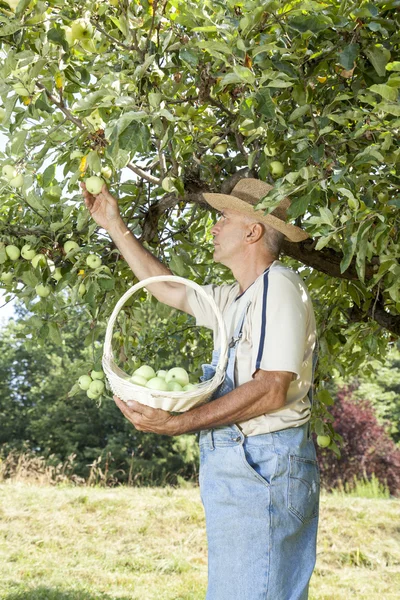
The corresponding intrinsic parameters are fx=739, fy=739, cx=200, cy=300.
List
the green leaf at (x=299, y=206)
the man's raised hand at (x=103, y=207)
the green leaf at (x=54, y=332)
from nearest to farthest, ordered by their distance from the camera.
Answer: the green leaf at (x=299, y=206) → the man's raised hand at (x=103, y=207) → the green leaf at (x=54, y=332)

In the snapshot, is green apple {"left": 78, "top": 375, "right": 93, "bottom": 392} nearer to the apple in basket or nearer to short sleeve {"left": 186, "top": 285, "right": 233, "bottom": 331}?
short sleeve {"left": 186, "top": 285, "right": 233, "bottom": 331}

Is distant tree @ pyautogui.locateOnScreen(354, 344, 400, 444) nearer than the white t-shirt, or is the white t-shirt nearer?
the white t-shirt

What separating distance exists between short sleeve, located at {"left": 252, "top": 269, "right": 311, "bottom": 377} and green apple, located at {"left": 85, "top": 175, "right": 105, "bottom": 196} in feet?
2.12

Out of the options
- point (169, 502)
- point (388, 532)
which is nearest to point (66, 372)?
point (169, 502)

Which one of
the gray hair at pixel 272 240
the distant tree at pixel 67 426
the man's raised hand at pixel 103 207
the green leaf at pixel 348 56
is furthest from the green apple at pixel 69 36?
the distant tree at pixel 67 426

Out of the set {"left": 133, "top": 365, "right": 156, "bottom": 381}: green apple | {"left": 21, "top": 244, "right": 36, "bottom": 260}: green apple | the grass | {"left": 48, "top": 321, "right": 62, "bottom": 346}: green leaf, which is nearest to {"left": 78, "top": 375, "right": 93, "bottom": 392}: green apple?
{"left": 48, "top": 321, "right": 62, "bottom": 346}: green leaf

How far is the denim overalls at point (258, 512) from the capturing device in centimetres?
201

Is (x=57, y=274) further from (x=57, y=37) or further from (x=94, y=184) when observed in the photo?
(x=57, y=37)

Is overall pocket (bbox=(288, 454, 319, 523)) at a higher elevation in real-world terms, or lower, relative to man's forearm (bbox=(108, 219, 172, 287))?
lower

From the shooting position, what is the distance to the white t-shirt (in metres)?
2.01

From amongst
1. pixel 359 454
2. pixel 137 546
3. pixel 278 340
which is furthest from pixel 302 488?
pixel 359 454

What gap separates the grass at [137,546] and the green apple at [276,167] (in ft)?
12.8

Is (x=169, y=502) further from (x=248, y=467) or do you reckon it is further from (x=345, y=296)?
(x=248, y=467)

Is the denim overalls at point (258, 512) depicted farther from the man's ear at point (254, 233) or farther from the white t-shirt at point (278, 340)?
the man's ear at point (254, 233)
